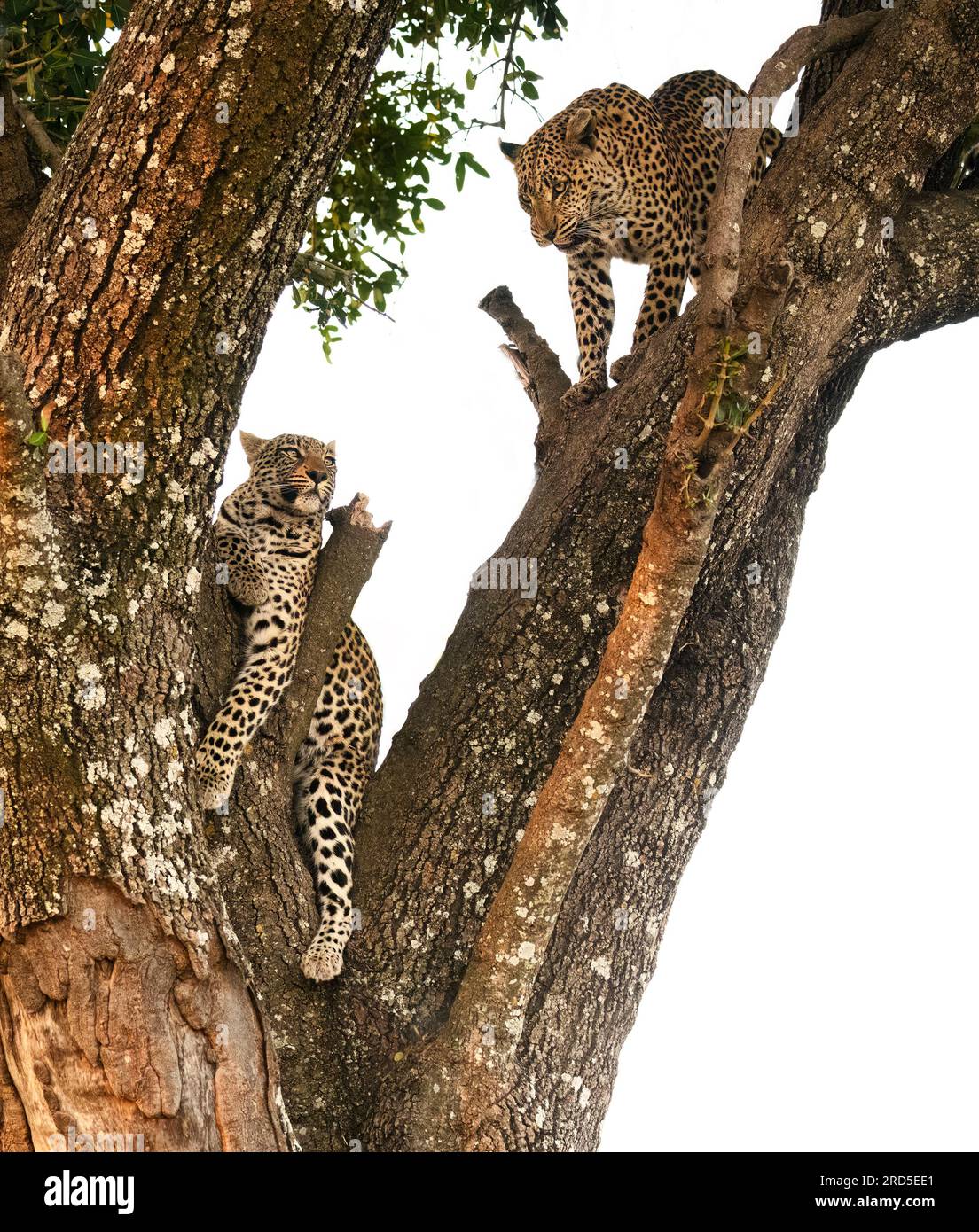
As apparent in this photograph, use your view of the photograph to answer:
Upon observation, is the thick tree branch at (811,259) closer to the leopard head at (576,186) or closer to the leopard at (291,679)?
the leopard at (291,679)

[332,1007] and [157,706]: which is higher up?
[157,706]

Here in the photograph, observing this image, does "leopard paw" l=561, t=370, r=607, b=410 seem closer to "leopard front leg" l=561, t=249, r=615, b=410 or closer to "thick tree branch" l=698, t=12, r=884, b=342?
"leopard front leg" l=561, t=249, r=615, b=410

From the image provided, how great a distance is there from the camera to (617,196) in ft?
24.1

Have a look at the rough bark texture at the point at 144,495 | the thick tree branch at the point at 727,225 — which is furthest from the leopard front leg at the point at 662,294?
the rough bark texture at the point at 144,495

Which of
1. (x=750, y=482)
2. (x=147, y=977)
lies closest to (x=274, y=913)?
(x=147, y=977)

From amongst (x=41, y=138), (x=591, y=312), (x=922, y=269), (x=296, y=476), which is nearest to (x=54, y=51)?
(x=41, y=138)

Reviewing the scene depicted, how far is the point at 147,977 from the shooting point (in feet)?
12.8

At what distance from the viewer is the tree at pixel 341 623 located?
3.90 meters

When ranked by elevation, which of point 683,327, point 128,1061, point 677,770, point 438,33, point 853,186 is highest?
point 438,33

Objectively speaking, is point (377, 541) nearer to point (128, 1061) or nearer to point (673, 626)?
point (673, 626)

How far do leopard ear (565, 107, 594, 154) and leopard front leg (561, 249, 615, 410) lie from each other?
538 millimetres

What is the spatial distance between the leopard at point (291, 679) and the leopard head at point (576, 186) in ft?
6.21

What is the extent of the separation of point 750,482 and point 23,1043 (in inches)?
115

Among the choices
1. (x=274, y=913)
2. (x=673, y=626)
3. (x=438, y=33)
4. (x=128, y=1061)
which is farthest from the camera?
(x=438, y=33)
